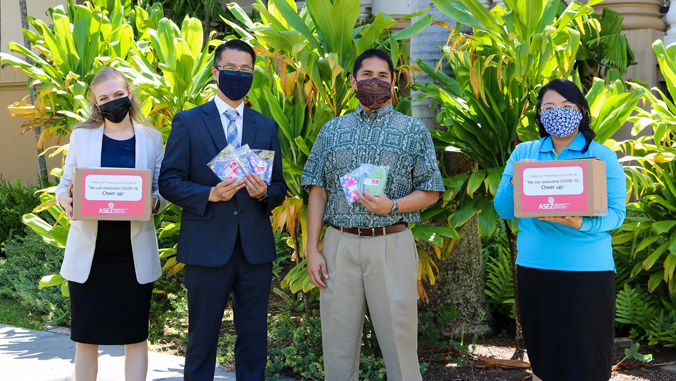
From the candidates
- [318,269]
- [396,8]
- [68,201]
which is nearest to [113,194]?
[68,201]

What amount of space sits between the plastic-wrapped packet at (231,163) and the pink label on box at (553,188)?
130cm

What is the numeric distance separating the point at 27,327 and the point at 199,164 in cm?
352

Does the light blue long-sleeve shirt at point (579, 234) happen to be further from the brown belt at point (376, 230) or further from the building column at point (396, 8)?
the building column at point (396, 8)

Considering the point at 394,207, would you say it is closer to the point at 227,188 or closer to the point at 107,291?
the point at 227,188

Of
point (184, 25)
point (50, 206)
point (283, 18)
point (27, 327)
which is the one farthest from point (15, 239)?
point (283, 18)

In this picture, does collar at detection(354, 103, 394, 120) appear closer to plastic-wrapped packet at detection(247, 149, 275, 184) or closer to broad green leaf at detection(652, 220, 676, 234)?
plastic-wrapped packet at detection(247, 149, 275, 184)

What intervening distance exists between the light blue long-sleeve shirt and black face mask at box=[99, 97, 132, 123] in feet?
6.93

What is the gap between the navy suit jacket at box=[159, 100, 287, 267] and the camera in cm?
322

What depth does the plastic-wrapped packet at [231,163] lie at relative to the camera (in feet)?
10.1

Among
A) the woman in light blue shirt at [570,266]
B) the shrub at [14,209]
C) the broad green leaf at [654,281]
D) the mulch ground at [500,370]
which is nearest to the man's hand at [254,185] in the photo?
the woman in light blue shirt at [570,266]

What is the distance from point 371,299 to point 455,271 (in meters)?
1.83

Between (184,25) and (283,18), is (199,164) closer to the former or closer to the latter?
(283,18)

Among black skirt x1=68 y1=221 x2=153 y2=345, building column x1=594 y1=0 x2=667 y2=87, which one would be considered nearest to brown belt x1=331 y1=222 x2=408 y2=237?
black skirt x1=68 y1=221 x2=153 y2=345

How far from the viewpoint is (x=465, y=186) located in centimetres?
440
